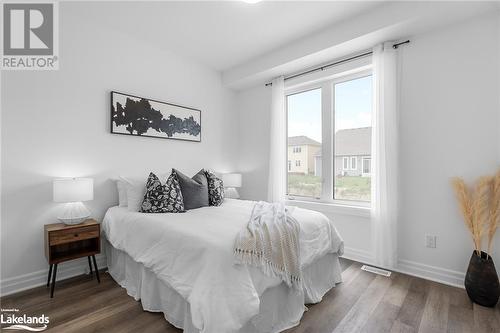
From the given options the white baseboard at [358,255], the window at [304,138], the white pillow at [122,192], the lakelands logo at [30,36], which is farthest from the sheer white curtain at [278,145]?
the lakelands logo at [30,36]

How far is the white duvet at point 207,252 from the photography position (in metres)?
1.38

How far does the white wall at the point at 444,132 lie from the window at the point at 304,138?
1.13 metres

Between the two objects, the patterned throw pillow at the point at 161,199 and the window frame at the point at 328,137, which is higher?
the window frame at the point at 328,137

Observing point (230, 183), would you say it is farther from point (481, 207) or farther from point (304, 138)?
point (481, 207)

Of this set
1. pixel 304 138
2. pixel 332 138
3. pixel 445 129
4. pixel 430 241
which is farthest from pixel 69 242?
pixel 445 129

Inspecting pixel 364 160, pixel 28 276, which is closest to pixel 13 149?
pixel 28 276

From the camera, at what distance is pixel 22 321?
186 centimetres

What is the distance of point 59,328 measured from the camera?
5.74 feet

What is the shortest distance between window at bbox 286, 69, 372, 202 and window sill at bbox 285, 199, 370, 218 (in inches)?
3.4

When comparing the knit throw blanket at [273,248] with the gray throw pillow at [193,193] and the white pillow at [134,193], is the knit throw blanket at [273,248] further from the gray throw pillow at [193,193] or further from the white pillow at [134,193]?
the white pillow at [134,193]

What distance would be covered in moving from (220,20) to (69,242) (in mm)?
2859

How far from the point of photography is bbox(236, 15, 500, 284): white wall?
226 centimetres

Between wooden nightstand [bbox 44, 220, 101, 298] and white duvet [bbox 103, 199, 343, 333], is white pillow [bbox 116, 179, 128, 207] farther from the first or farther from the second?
wooden nightstand [bbox 44, 220, 101, 298]

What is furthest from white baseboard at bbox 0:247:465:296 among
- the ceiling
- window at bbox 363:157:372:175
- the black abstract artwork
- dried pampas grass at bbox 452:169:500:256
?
the ceiling
